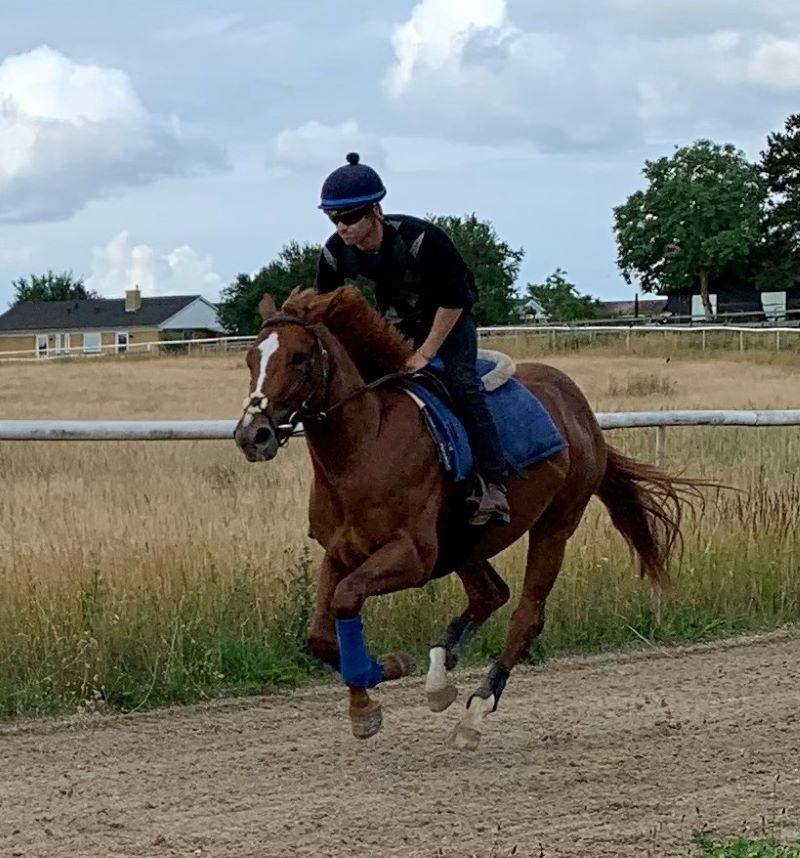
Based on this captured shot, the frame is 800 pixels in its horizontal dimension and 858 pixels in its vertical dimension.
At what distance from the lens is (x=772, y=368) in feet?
112

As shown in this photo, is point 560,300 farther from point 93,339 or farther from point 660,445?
point 660,445

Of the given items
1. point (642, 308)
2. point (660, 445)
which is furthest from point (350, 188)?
point (642, 308)

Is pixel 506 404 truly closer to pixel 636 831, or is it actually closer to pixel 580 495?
pixel 580 495

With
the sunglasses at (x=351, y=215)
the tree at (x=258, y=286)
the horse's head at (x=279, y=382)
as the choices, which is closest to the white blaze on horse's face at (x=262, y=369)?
the horse's head at (x=279, y=382)

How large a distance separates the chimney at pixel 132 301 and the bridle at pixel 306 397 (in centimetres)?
9156

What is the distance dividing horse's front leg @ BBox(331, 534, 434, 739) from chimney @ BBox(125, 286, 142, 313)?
9157 cm

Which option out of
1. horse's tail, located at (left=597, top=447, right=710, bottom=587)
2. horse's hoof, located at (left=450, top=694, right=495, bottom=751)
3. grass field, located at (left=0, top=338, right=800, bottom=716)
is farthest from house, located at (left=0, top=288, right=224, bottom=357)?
horse's hoof, located at (left=450, top=694, right=495, bottom=751)

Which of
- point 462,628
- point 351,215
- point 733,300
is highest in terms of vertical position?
point 733,300

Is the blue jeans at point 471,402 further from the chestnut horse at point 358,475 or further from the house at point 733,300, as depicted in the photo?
the house at point 733,300

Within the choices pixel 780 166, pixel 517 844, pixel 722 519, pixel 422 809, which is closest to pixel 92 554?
pixel 422 809

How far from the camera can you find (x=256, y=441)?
513cm

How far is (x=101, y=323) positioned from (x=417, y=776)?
89.8 metres

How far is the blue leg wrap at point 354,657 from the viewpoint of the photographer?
561cm

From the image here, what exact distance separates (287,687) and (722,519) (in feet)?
12.3
